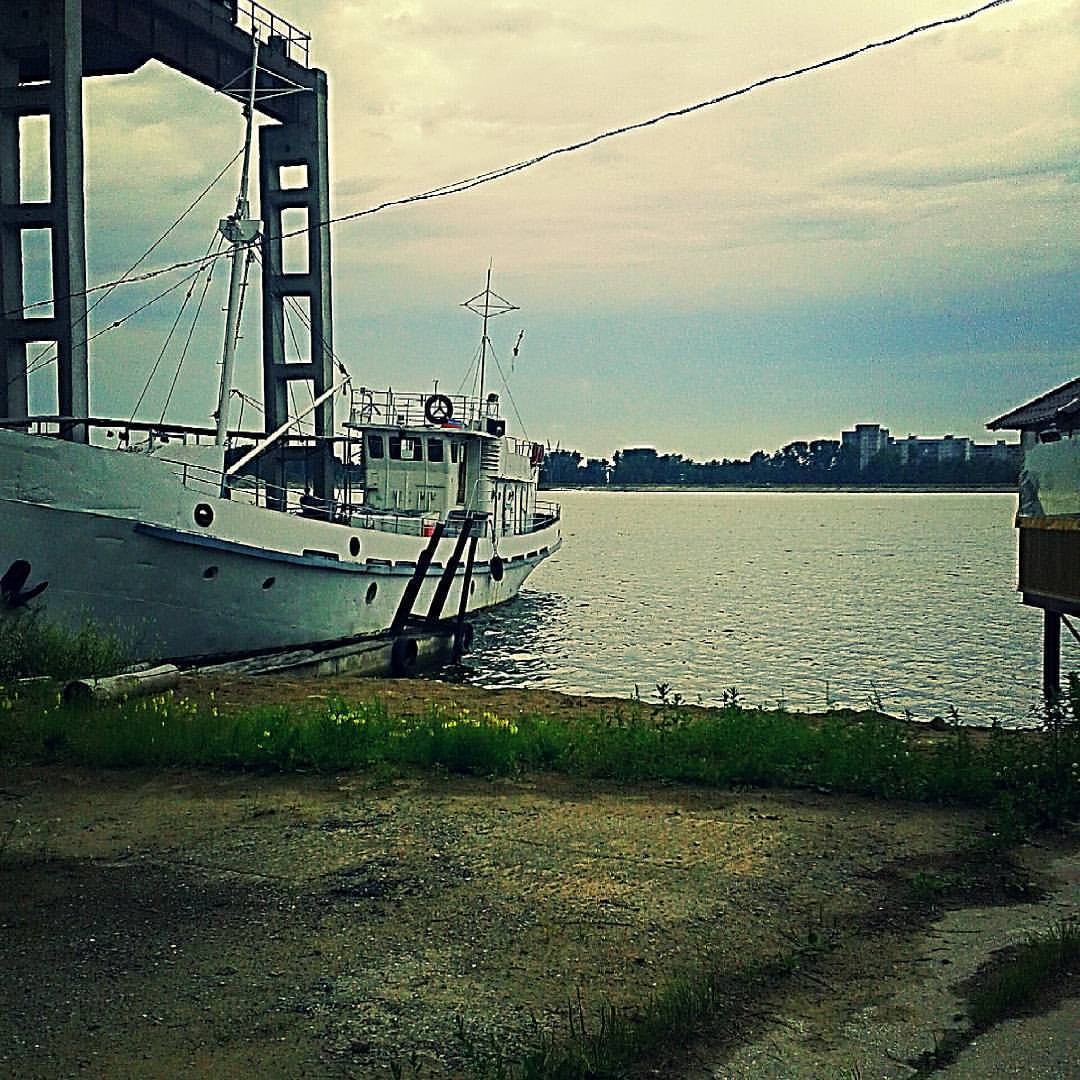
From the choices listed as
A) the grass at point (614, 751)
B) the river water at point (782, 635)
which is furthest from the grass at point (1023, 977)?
the river water at point (782, 635)

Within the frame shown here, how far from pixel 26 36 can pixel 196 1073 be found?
19521 millimetres

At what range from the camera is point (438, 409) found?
32188 mm

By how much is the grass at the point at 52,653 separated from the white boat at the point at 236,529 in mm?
2392

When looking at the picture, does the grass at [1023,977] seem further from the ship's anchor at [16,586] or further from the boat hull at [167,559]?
the ship's anchor at [16,586]

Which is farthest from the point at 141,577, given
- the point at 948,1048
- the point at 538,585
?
the point at 538,585

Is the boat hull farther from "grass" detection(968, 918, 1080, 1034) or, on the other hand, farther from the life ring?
"grass" detection(968, 918, 1080, 1034)

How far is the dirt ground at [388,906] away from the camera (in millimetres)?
4730

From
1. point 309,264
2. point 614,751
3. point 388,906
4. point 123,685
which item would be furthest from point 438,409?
point 388,906

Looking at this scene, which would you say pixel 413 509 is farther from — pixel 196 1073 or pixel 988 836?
pixel 196 1073

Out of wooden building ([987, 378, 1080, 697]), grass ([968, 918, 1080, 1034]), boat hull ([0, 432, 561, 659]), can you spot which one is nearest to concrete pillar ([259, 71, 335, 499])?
boat hull ([0, 432, 561, 659])

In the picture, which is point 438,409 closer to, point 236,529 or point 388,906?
point 236,529

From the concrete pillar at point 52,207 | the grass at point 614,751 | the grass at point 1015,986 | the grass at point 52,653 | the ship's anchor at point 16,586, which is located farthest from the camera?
the concrete pillar at point 52,207

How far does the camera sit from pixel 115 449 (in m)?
18.8

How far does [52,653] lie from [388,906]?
31.2 ft
